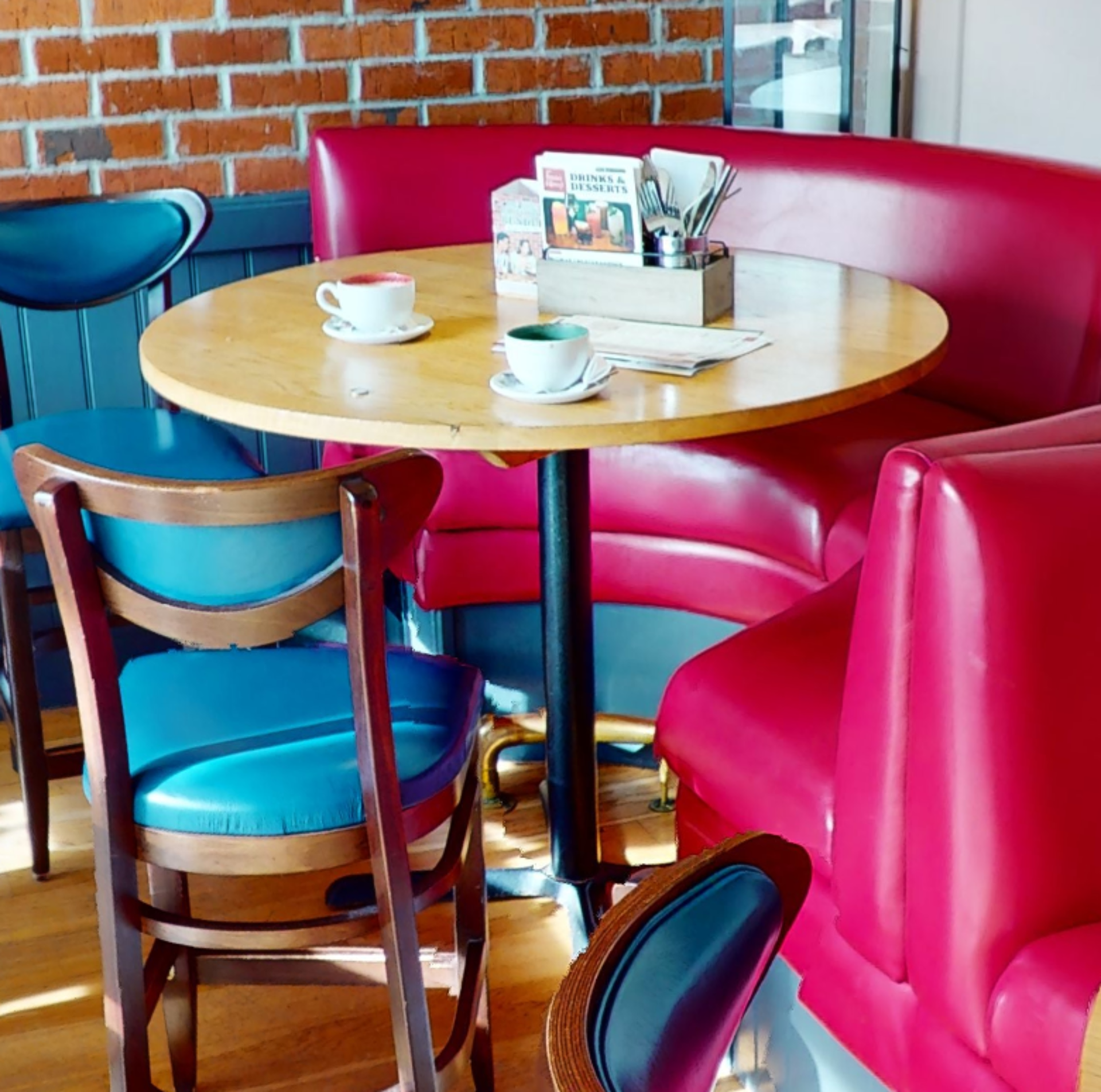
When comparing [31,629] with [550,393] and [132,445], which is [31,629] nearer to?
[132,445]

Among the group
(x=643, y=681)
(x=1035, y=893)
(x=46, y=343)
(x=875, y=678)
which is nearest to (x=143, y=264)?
(x=46, y=343)

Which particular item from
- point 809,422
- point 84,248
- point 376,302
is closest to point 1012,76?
point 809,422

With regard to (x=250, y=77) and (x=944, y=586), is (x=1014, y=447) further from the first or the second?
(x=250, y=77)

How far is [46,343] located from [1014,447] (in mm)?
2134

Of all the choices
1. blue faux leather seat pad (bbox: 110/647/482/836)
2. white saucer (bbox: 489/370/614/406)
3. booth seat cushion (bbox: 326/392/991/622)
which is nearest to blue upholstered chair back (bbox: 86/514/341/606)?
blue faux leather seat pad (bbox: 110/647/482/836)

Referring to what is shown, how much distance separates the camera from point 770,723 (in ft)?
5.74

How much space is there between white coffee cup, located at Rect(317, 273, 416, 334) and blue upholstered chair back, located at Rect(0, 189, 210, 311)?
714mm

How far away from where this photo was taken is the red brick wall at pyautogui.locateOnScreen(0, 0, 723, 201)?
2926mm

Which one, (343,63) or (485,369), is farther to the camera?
(343,63)

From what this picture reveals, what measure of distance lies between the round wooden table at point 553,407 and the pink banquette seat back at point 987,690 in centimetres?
36

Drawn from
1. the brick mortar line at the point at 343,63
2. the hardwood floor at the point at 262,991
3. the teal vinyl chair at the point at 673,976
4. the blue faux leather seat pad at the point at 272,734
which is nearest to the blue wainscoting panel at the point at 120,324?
the brick mortar line at the point at 343,63

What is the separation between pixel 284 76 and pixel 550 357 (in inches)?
63.4

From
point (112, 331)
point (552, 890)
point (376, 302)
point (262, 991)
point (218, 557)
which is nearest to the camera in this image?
point (218, 557)

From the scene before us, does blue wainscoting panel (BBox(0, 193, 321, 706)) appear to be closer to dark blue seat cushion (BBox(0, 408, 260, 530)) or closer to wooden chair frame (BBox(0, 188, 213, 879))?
wooden chair frame (BBox(0, 188, 213, 879))
